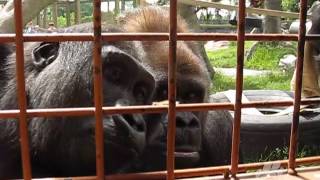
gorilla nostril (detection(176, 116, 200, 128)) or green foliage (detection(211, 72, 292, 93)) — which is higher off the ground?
gorilla nostril (detection(176, 116, 200, 128))

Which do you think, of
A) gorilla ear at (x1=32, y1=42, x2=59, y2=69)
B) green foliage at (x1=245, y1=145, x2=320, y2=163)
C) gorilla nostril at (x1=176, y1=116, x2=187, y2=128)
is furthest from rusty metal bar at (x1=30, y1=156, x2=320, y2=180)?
green foliage at (x1=245, y1=145, x2=320, y2=163)

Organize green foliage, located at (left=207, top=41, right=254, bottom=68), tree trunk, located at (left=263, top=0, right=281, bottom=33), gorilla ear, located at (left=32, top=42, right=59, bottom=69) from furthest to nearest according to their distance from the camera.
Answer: tree trunk, located at (left=263, top=0, right=281, bottom=33), green foliage, located at (left=207, top=41, right=254, bottom=68), gorilla ear, located at (left=32, top=42, right=59, bottom=69)

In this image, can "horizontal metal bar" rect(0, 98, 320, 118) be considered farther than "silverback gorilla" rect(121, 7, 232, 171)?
No

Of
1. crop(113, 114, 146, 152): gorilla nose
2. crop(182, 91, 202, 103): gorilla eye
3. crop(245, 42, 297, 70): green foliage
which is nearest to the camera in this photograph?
crop(113, 114, 146, 152): gorilla nose

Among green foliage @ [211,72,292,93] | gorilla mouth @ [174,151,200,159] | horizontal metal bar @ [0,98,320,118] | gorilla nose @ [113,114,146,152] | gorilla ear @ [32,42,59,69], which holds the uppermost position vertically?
gorilla ear @ [32,42,59,69]

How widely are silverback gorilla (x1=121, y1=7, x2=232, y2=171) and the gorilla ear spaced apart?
50cm

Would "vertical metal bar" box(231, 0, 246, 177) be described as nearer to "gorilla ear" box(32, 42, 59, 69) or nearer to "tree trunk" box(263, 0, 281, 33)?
"gorilla ear" box(32, 42, 59, 69)

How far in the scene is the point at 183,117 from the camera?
105 inches

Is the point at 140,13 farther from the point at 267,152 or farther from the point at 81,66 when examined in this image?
the point at 267,152

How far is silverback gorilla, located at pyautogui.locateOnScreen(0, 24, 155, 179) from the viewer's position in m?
2.11

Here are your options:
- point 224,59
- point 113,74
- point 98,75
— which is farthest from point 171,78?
point 224,59

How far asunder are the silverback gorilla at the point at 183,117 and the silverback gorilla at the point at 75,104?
291mm

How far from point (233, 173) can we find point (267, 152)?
307 centimetres

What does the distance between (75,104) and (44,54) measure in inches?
15.8
